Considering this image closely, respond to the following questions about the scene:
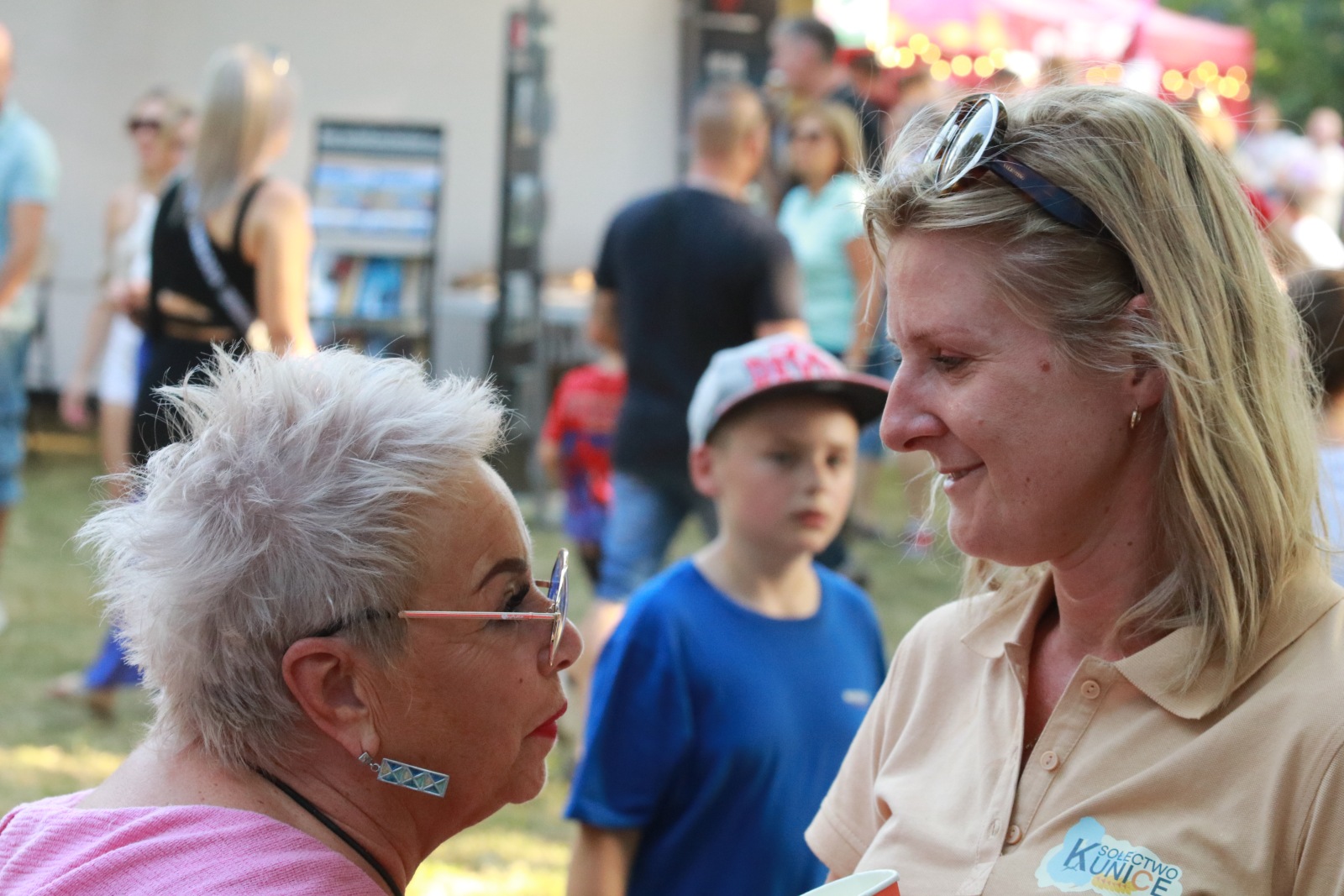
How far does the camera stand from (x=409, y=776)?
5.06 feet

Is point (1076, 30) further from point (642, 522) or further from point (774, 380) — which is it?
point (774, 380)

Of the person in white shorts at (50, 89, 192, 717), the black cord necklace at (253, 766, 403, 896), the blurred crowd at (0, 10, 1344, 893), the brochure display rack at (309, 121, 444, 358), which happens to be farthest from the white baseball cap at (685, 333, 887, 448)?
the brochure display rack at (309, 121, 444, 358)

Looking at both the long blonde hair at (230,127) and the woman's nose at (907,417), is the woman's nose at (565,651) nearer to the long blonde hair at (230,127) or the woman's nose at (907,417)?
the woman's nose at (907,417)

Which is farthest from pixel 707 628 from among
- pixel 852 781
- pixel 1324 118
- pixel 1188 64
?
pixel 1324 118

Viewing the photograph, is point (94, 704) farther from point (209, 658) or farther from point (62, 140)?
point (62, 140)

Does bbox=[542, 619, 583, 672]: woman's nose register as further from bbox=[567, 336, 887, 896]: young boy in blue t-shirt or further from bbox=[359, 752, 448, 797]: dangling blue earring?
bbox=[567, 336, 887, 896]: young boy in blue t-shirt

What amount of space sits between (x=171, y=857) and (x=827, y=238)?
5.36 meters

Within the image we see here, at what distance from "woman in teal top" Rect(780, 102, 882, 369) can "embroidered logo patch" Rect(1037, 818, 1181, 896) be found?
16.0 feet

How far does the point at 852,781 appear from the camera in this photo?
179cm

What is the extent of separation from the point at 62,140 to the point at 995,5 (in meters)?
8.08

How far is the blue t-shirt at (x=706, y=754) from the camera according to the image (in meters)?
2.36

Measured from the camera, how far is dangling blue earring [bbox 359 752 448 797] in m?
1.52

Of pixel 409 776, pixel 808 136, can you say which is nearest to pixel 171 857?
pixel 409 776

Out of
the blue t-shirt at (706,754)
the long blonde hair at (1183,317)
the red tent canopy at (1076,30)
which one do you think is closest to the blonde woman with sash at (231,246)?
the blue t-shirt at (706,754)
